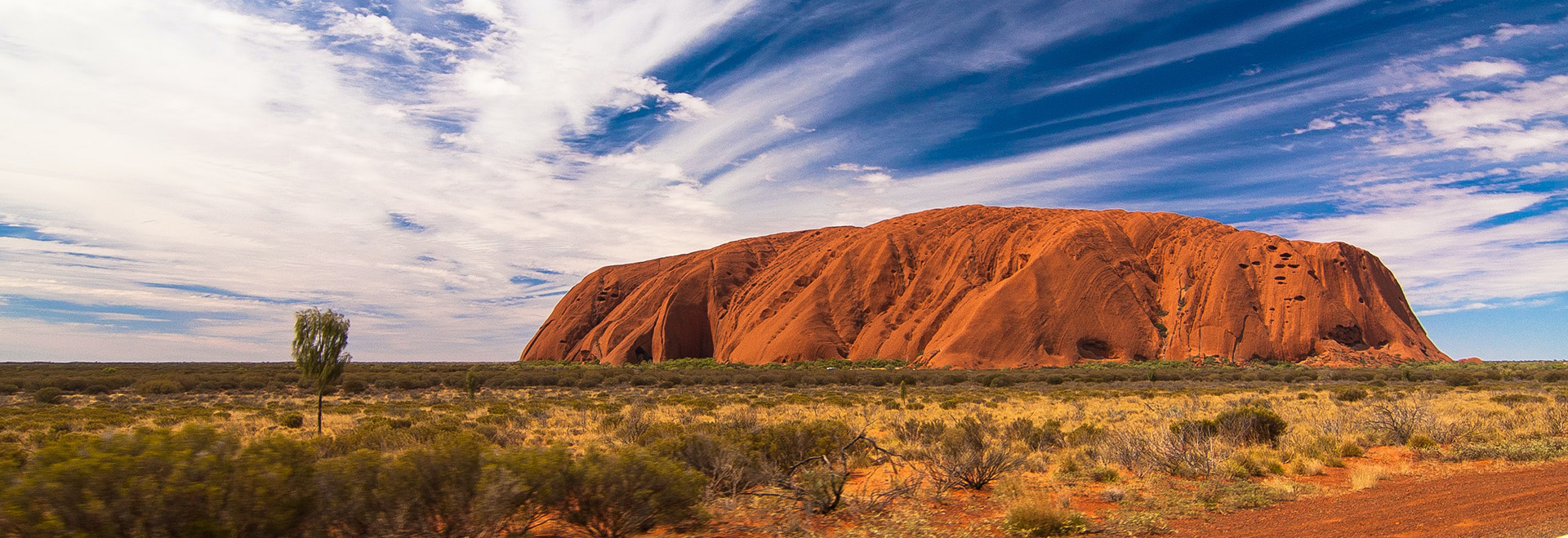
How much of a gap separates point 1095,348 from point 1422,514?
5444 centimetres

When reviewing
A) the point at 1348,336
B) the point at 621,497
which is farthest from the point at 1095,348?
the point at 621,497

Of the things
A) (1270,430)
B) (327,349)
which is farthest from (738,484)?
(327,349)

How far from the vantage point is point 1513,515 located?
6906 millimetres

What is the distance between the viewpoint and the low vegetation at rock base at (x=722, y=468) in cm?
519

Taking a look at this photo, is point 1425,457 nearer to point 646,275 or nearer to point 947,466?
point 947,466

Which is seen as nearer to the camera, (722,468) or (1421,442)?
(722,468)

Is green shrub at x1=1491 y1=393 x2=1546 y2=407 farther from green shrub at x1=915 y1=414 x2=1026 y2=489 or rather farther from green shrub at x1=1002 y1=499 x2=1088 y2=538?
green shrub at x1=1002 y1=499 x2=1088 y2=538

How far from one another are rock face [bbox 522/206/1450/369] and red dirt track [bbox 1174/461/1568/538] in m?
47.6

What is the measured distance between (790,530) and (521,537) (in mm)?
2636

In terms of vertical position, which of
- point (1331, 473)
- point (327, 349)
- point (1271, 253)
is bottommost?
point (1331, 473)

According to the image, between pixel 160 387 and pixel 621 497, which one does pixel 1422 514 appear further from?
pixel 160 387

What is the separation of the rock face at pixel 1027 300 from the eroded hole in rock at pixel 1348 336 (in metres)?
0.14

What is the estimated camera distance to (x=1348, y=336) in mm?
59344

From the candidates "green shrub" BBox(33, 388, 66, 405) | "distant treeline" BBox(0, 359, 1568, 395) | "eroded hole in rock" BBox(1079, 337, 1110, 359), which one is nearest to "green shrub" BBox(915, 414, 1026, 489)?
"distant treeline" BBox(0, 359, 1568, 395)
